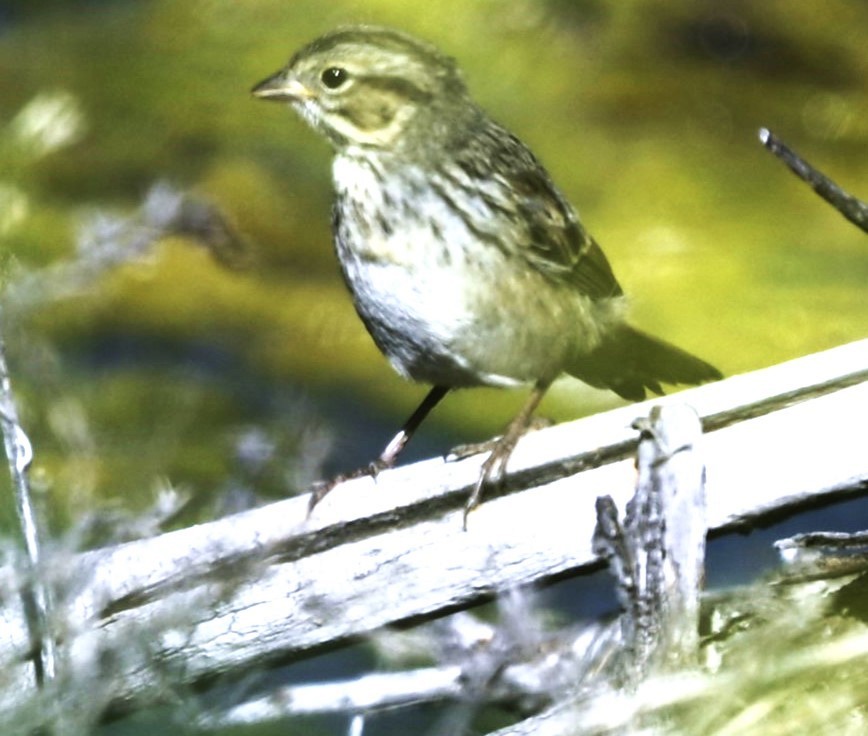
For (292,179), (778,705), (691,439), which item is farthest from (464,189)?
(292,179)

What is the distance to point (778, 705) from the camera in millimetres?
1900

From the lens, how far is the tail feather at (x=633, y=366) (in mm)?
2781

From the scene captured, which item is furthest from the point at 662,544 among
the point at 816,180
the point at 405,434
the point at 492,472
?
the point at 405,434

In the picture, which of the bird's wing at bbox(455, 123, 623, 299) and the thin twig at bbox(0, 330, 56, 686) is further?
the bird's wing at bbox(455, 123, 623, 299)

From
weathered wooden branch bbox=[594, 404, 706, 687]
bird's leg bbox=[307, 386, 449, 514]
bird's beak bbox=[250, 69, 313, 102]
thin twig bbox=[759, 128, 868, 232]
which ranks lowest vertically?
weathered wooden branch bbox=[594, 404, 706, 687]

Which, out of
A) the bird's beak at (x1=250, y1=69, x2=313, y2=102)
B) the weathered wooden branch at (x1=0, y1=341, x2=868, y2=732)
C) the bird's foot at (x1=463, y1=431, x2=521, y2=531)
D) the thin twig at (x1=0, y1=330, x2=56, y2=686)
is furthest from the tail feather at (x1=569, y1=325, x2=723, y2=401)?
the thin twig at (x1=0, y1=330, x2=56, y2=686)

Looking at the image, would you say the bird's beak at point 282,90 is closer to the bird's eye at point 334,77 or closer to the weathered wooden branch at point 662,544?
the bird's eye at point 334,77

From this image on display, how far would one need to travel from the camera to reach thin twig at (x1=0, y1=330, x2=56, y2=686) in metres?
2.02

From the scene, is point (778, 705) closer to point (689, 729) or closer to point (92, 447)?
point (689, 729)

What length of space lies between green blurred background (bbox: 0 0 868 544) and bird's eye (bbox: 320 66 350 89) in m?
0.84

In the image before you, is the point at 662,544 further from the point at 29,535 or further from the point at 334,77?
the point at 334,77

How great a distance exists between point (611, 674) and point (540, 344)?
68 centimetres

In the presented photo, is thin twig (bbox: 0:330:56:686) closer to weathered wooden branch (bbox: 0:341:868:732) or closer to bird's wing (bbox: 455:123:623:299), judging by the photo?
weathered wooden branch (bbox: 0:341:868:732)

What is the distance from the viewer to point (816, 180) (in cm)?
Result: 225
